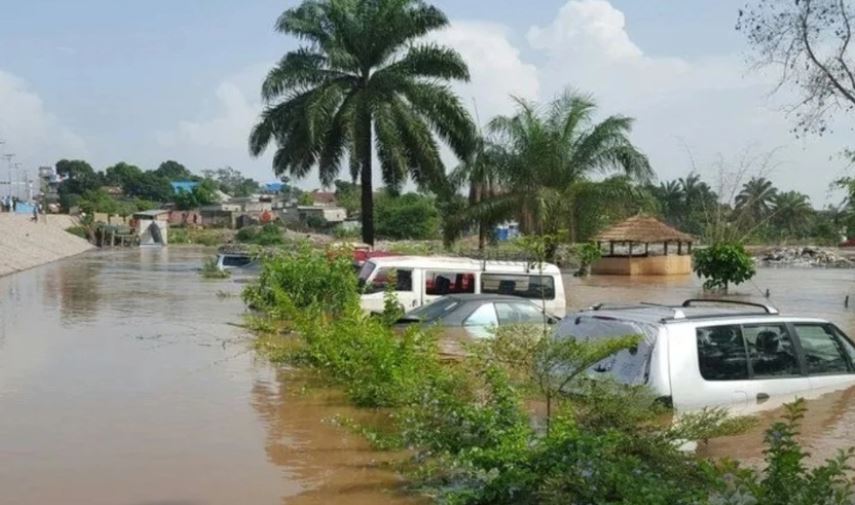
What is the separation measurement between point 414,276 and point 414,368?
8196 millimetres

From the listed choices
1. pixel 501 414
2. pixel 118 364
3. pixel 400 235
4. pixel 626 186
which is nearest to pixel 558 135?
pixel 626 186

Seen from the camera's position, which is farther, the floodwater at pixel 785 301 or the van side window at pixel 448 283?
the van side window at pixel 448 283

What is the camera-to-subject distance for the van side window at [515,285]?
18.0m

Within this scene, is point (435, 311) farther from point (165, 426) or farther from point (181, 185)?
point (181, 185)

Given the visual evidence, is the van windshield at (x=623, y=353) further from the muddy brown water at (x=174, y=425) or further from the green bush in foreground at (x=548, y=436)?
the muddy brown water at (x=174, y=425)

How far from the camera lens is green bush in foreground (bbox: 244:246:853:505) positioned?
4.84 m

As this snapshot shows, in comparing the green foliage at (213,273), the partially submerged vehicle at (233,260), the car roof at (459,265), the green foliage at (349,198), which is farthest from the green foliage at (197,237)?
the car roof at (459,265)

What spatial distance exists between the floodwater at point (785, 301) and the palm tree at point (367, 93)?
23.6ft

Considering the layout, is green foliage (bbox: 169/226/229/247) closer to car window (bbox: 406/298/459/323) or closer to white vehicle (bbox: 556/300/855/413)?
car window (bbox: 406/298/459/323)

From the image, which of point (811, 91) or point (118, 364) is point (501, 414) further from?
point (811, 91)

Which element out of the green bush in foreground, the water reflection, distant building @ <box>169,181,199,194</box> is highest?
distant building @ <box>169,181,199,194</box>

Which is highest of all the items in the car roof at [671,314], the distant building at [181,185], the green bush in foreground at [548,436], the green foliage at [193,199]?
the distant building at [181,185]

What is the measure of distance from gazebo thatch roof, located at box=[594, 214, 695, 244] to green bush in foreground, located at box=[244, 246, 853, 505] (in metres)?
31.4

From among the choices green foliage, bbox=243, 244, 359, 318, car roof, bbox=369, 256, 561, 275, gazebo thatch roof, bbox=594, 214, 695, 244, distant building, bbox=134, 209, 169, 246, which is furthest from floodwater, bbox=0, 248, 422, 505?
distant building, bbox=134, 209, 169, 246
